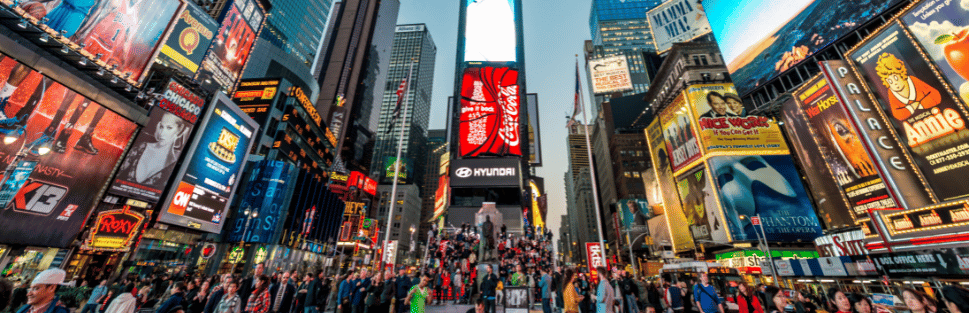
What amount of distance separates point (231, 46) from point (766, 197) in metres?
56.6

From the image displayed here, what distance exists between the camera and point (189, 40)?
1067 inches

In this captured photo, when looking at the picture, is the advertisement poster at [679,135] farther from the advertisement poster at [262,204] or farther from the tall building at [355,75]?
the tall building at [355,75]

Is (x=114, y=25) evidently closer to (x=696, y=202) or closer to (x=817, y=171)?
(x=696, y=202)

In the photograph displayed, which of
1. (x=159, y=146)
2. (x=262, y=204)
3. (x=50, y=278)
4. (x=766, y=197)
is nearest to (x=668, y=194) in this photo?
(x=766, y=197)

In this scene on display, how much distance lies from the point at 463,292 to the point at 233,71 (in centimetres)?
3408

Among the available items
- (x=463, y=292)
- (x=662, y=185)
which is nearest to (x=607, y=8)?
(x=662, y=185)

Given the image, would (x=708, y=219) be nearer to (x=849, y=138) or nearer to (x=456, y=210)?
(x=849, y=138)

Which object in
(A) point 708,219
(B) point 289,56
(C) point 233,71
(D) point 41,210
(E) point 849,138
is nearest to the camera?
(D) point 41,210

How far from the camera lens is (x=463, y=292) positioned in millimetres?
16828

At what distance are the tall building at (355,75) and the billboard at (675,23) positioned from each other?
87392 millimetres

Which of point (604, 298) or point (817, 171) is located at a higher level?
point (817, 171)

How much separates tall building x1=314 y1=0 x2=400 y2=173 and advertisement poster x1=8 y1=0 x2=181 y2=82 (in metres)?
73.5

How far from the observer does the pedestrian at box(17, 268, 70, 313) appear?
3.53 meters

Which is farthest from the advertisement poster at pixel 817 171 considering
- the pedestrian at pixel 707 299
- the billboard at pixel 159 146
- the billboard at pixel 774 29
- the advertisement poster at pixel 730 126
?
Result: the billboard at pixel 159 146
